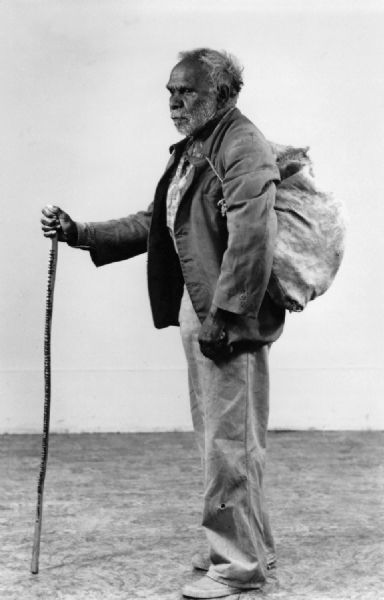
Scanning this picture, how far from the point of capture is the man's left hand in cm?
278

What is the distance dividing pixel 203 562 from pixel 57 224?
3.81ft

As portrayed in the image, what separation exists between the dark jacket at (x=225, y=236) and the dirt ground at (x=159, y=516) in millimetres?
774

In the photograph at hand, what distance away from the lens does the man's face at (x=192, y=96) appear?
9.55ft

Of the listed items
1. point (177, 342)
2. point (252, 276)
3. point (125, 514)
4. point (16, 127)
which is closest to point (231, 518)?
point (252, 276)

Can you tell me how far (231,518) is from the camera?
284 cm

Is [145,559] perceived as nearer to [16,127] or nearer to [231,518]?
[231,518]

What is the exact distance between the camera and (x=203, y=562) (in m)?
3.10

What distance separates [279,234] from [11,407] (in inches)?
124

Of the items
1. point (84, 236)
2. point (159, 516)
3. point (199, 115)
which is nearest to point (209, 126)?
point (199, 115)

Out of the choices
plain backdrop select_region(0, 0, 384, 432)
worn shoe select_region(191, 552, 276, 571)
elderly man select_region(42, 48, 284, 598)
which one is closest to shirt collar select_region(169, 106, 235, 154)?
Result: elderly man select_region(42, 48, 284, 598)

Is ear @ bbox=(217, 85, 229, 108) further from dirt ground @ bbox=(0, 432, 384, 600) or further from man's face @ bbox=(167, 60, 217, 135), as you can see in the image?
dirt ground @ bbox=(0, 432, 384, 600)

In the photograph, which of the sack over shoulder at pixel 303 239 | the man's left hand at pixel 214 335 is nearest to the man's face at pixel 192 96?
the sack over shoulder at pixel 303 239

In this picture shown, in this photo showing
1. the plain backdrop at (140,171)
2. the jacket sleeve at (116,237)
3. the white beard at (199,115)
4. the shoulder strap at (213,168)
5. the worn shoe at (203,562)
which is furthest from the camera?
the plain backdrop at (140,171)

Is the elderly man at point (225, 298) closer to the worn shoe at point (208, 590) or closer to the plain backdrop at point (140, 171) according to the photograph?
the worn shoe at point (208, 590)
